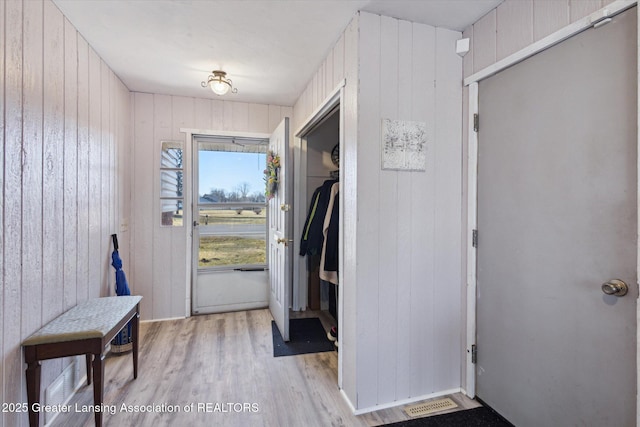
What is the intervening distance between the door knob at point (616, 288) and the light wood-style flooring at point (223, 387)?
1.10 meters

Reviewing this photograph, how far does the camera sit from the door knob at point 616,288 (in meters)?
1.23

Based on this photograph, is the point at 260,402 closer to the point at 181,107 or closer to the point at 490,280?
the point at 490,280

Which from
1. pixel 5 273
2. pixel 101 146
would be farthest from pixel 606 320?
pixel 101 146

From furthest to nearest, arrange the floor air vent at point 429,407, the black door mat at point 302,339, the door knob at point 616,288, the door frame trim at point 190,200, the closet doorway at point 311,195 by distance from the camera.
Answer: the closet doorway at point 311,195
the door frame trim at point 190,200
the black door mat at point 302,339
the floor air vent at point 429,407
the door knob at point 616,288

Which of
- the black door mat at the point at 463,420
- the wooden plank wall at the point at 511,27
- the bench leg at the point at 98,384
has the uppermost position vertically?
the wooden plank wall at the point at 511,27

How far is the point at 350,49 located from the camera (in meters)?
1.92

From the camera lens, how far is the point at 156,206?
325 centimetres

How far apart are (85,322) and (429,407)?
2070mm

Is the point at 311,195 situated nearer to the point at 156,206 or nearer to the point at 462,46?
the point at 156,206

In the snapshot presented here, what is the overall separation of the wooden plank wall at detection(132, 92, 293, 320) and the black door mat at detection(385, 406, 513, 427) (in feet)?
8.55

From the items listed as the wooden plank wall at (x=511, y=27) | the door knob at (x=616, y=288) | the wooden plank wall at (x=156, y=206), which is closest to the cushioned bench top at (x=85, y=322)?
the wooden plank wall at (x=156, y=206)

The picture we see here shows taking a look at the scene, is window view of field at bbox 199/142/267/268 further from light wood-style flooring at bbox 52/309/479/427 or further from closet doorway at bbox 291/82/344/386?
light wood-style flooring at bbox 52/309/479/427

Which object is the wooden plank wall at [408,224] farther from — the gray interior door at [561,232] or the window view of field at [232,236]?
the window view of field at [232,236]

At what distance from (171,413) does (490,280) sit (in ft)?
6.76
